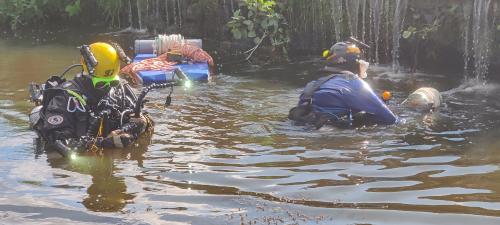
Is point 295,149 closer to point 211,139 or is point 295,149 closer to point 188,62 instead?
point 211,139

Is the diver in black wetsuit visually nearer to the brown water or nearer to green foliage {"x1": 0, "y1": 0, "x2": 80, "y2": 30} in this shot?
the brown water

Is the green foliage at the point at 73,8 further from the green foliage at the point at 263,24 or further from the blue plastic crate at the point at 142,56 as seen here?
the blue plastic crate at the point at 142,56

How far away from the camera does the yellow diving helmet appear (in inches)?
246

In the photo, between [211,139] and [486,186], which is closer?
[486,186]

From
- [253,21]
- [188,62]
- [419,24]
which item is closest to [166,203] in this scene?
[188,62]

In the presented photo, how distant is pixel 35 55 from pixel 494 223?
10569mm

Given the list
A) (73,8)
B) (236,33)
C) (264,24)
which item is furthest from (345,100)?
(73,8)

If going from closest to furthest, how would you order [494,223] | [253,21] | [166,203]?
[494,223] < [166,203] < [253,21]

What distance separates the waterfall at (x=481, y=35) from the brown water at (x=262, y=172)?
1714 millimetres

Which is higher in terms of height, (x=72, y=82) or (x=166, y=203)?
(x=72, y=82)

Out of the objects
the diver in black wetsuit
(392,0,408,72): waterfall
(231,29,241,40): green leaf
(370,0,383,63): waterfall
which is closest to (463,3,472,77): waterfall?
(392,0,408,72): waterfall

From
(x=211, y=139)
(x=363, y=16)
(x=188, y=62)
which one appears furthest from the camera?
(x=363, y=16)

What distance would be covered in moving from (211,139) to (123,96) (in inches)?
40.2

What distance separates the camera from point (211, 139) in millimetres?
6742
